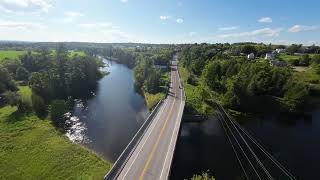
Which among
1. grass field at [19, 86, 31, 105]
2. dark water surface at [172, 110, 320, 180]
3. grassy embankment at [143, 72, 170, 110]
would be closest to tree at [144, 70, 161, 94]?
grassy embankment at [143, 72, 170, 110]

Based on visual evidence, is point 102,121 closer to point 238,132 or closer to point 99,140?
point 99,140

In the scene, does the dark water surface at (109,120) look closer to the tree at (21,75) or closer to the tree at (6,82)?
the tree at (6,82)

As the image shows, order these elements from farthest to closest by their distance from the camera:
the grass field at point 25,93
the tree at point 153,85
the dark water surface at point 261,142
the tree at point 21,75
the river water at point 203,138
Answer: the tree at point 21,75, the tree at point 153,85, the grass field at point 25,93, the river water at point 203,138, the dark water surface at point 261,142

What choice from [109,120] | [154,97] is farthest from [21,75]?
[109,120]

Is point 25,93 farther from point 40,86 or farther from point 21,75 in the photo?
point 21,75

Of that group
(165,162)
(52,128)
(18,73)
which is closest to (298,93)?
(165,162)

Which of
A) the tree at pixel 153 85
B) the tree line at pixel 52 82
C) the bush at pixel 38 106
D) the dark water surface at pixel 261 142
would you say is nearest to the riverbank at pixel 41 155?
the bush at pixel 38 106

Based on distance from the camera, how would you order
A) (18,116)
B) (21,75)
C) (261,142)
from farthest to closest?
(21,75), (18,116), (261,142)
